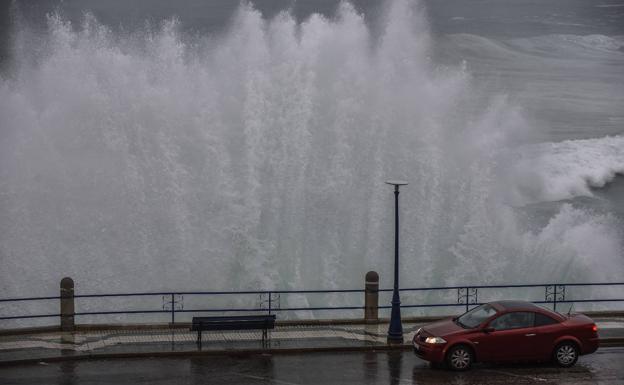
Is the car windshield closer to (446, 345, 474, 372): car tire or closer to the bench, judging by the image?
(446, 345, 474, 372): car tire

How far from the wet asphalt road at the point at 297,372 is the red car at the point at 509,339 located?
0.33 m

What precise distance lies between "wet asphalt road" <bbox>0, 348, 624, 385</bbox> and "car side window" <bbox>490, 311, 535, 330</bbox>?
0.98 meters

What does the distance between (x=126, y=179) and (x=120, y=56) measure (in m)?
8.73

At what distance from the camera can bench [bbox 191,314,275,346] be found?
22.7m

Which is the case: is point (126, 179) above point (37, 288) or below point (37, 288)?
above

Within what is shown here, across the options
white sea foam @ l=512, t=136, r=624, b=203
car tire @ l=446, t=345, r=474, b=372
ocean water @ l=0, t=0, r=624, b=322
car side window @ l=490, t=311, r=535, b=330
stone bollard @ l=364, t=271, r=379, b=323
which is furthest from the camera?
white sea foam @ l=512, t=136, r=624, b=203

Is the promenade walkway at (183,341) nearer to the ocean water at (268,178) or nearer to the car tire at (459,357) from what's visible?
the car tire at (459,357)

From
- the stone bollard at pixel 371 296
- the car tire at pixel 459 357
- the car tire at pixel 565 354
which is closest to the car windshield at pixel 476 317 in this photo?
the car tire at pixel 459 357

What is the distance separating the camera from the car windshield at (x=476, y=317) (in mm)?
21016

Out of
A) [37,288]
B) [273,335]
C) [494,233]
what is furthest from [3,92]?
Result: [273,335]

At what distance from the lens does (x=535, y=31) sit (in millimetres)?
103062

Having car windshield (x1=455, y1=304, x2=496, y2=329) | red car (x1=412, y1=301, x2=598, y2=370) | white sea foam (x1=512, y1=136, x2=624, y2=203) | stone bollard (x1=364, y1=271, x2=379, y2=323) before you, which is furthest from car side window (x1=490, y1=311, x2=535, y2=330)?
white sea foam (x1=512, y1=136, x2=624, y2=203)

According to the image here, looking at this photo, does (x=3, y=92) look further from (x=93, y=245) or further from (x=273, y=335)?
(x=273, y=335)

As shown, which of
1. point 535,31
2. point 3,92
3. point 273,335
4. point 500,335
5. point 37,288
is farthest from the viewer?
point 535,31
